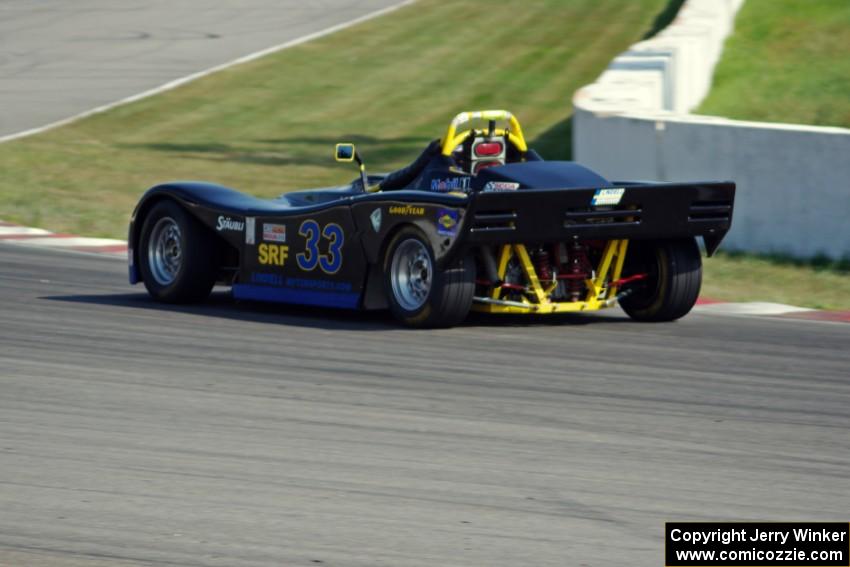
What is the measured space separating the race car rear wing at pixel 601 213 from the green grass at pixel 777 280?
208cm

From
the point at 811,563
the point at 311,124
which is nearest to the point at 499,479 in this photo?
the point at 811,563

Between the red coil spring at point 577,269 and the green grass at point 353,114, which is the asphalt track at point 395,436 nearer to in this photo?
the red coil spring at point 577,269

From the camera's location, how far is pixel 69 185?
682 inches

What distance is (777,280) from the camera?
12.2 metres

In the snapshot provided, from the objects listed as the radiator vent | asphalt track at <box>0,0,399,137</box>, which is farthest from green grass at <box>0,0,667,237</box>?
the radiator vent

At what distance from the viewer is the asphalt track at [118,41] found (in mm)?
24922

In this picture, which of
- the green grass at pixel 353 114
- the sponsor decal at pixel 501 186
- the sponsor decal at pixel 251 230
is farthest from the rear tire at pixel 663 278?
the sponsor decal at pixel 251 230

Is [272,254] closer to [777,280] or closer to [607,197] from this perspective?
[607,197]

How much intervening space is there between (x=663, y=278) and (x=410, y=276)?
1667 millimetres

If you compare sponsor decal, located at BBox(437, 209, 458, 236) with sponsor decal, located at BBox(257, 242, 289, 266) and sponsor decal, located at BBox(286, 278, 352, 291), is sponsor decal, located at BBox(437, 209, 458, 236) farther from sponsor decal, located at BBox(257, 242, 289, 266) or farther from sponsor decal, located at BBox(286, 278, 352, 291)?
sponsor decal, located at BBox(257, 242, 289, 266)

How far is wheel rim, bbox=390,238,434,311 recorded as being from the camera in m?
9.23

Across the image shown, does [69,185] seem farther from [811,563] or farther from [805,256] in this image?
[811,563]

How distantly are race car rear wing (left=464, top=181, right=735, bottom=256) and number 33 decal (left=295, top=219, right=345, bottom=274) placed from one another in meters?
1.18

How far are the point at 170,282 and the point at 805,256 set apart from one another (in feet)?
17.3
